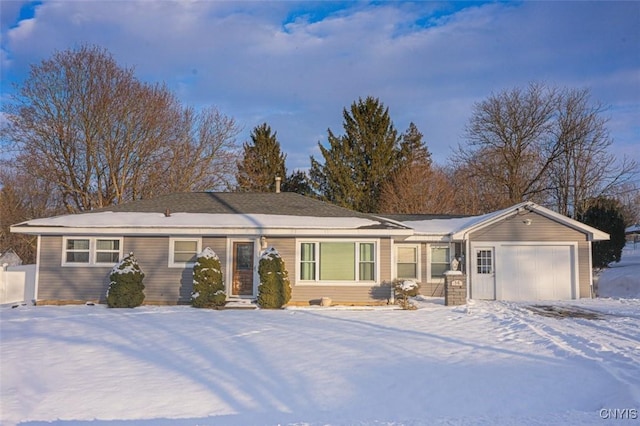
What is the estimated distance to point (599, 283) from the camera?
64.3 ft

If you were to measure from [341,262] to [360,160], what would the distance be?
18706 mm

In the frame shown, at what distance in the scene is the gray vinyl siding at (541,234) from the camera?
53.0 feet

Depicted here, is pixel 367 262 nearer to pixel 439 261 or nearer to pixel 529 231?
pixel 439 261

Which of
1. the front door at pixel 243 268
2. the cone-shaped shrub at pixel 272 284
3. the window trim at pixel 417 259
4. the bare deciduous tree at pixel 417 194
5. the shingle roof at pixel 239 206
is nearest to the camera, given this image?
the cone-shaped shrub at pixel 272 284

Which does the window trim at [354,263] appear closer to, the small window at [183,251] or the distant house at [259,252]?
the distant house at [259,252]

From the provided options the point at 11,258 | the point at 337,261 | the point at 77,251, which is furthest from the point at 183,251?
the point at 11,258

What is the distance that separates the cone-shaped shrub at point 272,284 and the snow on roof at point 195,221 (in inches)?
45.8

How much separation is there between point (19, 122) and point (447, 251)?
71.7ft

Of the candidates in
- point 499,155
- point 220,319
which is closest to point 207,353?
point 220,319

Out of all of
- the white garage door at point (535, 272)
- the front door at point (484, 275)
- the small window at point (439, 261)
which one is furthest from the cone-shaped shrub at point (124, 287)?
the white garage door at point (535, 272)

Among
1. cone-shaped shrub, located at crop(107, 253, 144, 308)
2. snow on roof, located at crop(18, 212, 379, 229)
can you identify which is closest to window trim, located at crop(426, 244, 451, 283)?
snow on roof, located at crop(18, 212, 379, 229)

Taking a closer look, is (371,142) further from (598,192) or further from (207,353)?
(207,353)

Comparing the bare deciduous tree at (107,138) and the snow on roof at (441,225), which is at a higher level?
the bare deciduous tree at (107,138)

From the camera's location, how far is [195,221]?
14734 millimetres
